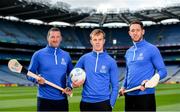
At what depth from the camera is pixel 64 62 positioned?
7711 millimetres

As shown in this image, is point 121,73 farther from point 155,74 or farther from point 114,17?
point 155,74

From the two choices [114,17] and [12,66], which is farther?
[114,17]

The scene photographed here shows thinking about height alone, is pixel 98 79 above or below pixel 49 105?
above

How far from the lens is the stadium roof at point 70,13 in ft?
211

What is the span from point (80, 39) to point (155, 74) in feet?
253

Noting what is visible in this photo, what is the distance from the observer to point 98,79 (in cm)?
709

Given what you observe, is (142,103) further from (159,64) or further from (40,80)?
(40,80)

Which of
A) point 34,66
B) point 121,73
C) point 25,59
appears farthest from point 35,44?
point 34,66

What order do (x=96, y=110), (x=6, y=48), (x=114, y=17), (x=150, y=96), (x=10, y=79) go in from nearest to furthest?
(x=96, y=110)
(x=150, y=96)
(x=10, y=79)
(x=6, y=48)
(x=114, y=17)

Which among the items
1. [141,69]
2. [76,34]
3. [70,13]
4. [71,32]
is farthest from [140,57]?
[76,34]

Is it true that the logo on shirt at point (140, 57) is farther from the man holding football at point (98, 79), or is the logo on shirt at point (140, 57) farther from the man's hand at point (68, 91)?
the man's hand at point (68, 91)

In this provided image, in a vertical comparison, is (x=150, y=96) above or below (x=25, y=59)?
above

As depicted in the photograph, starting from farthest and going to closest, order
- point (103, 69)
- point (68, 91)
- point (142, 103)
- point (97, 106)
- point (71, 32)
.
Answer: point (71, 32), point (142, 103), point (68, 91), point (103, 69), point (97, 106)

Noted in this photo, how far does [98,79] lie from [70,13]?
219 feet
